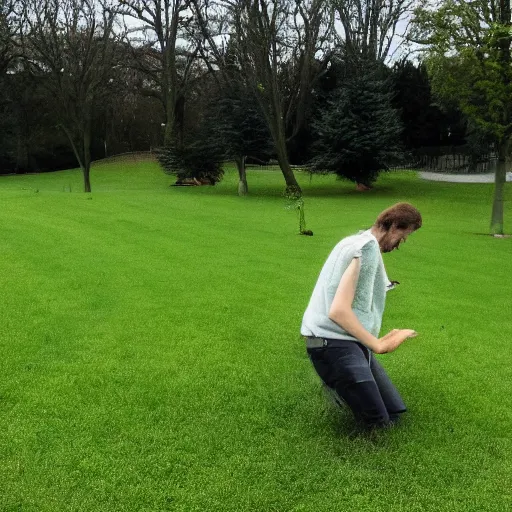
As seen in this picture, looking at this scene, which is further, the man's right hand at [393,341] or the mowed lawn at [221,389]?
the man's right hand at [393,341]

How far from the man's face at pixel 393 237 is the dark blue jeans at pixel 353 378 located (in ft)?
2.03

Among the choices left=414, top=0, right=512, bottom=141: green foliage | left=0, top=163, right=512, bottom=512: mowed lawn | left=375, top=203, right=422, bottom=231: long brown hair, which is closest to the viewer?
left=0, top=163, right=512, bottom=512: mowed lawn

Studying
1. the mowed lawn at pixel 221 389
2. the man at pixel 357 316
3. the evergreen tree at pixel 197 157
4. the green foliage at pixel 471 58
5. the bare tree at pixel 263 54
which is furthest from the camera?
the evergreen tree at pixel 197 157

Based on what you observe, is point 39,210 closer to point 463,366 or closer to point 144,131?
point 463,366

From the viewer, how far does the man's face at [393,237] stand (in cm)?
344

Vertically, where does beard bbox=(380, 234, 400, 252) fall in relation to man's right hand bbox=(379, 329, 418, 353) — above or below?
above

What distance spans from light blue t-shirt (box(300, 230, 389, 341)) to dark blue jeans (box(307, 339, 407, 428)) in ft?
0.30

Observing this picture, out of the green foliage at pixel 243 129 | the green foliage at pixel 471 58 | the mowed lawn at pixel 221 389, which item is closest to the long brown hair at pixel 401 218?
the mowed lawn at pixel 221 389

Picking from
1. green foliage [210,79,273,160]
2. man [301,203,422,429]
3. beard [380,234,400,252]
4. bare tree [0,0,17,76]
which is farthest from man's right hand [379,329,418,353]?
bare tree [0,0,17,76]

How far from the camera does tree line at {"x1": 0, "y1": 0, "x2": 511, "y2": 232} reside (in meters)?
15.5

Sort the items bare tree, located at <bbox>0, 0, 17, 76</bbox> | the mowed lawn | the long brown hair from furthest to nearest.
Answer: bare tree, located at <bbox>0, 0, 17, 76</bbox>, the long brown hair, the mowed lawn

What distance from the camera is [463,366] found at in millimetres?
5074

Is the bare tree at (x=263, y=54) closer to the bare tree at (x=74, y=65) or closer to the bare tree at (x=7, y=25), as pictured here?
the bare tree at (x=74, y=65)

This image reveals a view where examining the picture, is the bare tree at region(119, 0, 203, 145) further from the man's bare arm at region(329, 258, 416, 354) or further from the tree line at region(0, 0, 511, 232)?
the man's bare arm at region(329, 258, 416, 354)
